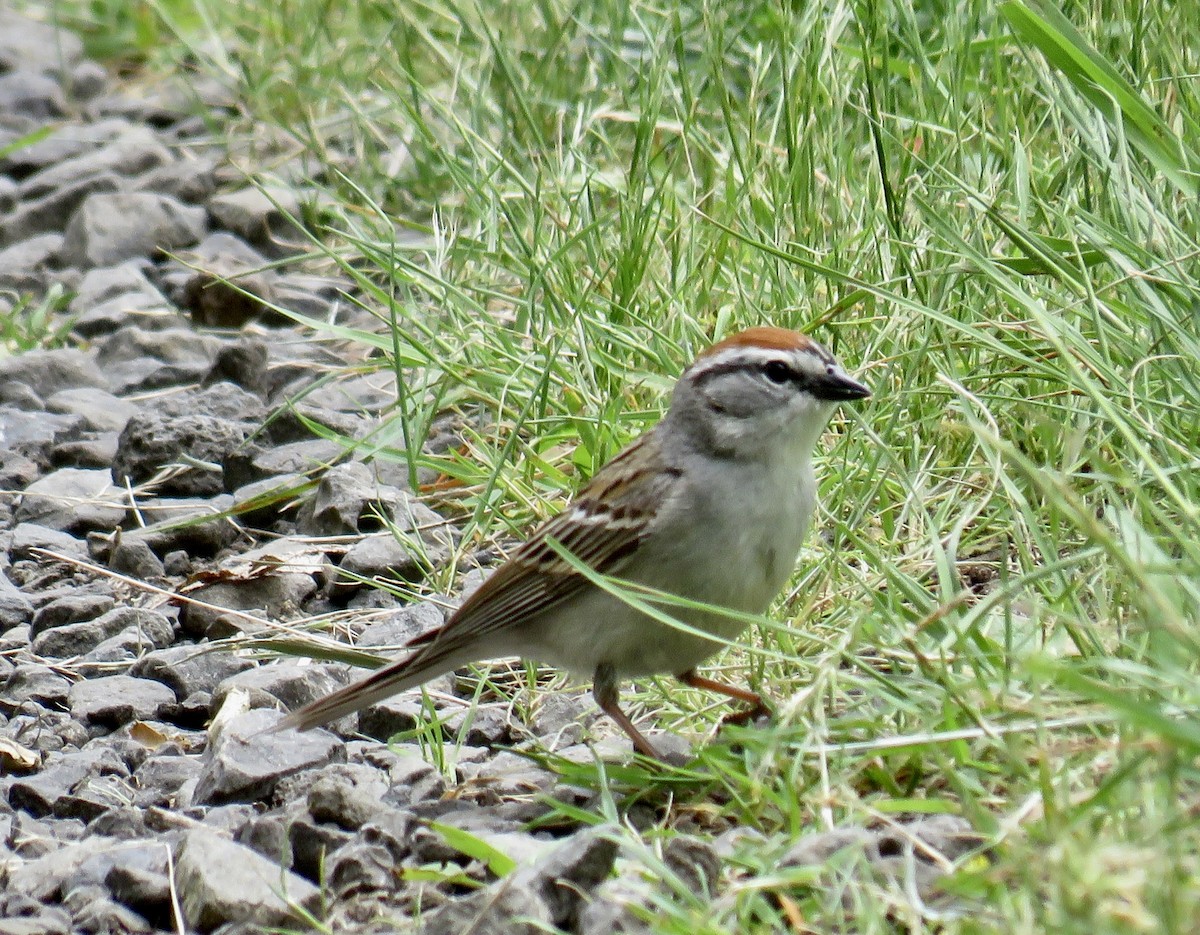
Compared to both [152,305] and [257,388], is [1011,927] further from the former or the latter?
[152,305]

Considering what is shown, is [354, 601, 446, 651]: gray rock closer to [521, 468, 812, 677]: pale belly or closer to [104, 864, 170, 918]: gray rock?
[521, 468, 812, 677]: pale belly

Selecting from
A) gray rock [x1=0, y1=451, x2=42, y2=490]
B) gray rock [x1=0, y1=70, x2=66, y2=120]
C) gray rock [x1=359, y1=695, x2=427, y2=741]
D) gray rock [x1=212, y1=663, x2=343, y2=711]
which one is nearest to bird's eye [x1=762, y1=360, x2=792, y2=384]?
gray rock [x1=359, y1=695, x2=427, y2=741]

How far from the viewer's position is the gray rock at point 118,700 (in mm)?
4527

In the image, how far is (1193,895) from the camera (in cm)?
233

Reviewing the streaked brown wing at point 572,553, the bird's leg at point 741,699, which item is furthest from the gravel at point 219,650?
the streaked brown wing at point 572,553

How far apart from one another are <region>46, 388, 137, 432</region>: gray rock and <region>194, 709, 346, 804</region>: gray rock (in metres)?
2.57

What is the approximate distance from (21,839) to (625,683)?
4.97ft

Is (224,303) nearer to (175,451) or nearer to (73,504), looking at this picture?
(175,451)

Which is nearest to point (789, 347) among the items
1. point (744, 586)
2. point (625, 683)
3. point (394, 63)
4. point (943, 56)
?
point (744, 586)

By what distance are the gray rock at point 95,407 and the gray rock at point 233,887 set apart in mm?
3305

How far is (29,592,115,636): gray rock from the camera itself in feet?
16.7

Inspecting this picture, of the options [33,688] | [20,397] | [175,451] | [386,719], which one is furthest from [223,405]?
[386,719]

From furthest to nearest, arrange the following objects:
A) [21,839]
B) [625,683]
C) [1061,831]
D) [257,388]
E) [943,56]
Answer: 1. [257,388]
2. [943,56]
3. [625,683]
4. [21,839]
5. [1061,831]

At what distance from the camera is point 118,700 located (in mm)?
4551
